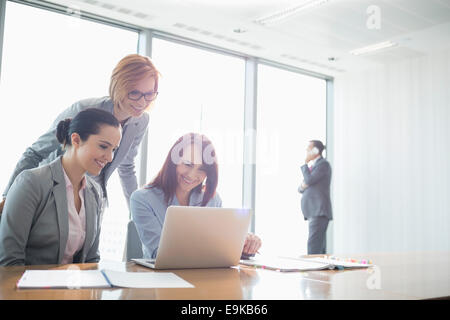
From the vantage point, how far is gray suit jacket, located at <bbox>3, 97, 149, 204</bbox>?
10.8ft

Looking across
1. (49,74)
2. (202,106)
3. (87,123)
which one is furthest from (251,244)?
(202,106)

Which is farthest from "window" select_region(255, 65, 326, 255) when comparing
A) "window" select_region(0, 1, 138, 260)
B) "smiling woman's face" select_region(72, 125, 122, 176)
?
"smiling woman's face" select_region(72, 125, 122, 176)

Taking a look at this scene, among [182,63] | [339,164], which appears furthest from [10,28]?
[339,164]

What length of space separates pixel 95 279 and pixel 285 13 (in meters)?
3.48

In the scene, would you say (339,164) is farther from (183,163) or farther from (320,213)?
(183,163)

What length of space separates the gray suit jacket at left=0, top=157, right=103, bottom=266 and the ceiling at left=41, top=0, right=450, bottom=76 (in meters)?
2.57

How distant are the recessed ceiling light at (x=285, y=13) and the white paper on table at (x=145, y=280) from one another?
314 cm

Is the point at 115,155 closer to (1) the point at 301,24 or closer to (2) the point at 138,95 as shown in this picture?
(2) the point at 138,95

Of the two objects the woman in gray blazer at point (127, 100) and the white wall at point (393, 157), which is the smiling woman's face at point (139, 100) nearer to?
the woman in gray blazer at point (127, 100)

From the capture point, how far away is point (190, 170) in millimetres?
2418

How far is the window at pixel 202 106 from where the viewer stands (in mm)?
4691

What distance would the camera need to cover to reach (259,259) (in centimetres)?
204
